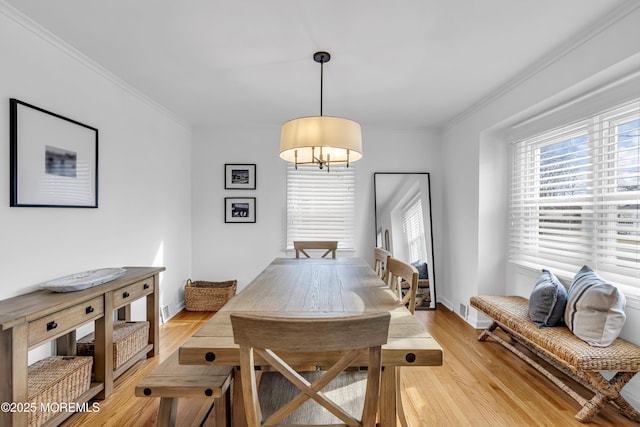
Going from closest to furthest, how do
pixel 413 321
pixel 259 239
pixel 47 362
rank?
pixel 413 321 → pixel 47 362 → pixel 259 239

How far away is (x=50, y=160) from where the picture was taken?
2203 mm

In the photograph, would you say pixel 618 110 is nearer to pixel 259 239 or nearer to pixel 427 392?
pixel 427 392

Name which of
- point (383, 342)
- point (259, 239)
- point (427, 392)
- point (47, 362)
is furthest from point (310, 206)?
point (383, 342)

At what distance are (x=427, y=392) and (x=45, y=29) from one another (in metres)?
3.46

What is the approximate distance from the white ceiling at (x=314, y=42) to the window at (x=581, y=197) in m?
0.71

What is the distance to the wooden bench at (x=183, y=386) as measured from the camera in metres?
1.42

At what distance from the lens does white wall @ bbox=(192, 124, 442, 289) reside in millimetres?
4547

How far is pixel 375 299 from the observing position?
181 centimetres

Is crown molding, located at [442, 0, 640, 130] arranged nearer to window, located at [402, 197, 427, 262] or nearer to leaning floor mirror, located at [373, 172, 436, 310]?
leaning floor mirror, located at [373, 172, 436, 310]

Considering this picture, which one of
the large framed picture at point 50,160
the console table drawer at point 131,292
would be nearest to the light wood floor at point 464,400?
the console table drawer at point 131,292

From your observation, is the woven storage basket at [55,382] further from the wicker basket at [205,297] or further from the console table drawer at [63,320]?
the wicker basket at [205,297]

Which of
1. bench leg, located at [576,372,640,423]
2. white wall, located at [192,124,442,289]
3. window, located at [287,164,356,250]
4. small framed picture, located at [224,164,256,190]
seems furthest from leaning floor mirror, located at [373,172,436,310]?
bench leg, located at [576,372,640,423]

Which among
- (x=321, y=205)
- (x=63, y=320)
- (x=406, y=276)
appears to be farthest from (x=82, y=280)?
(x=321, y=205)

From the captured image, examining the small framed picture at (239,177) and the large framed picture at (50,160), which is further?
the small framed picture at (239,177)
